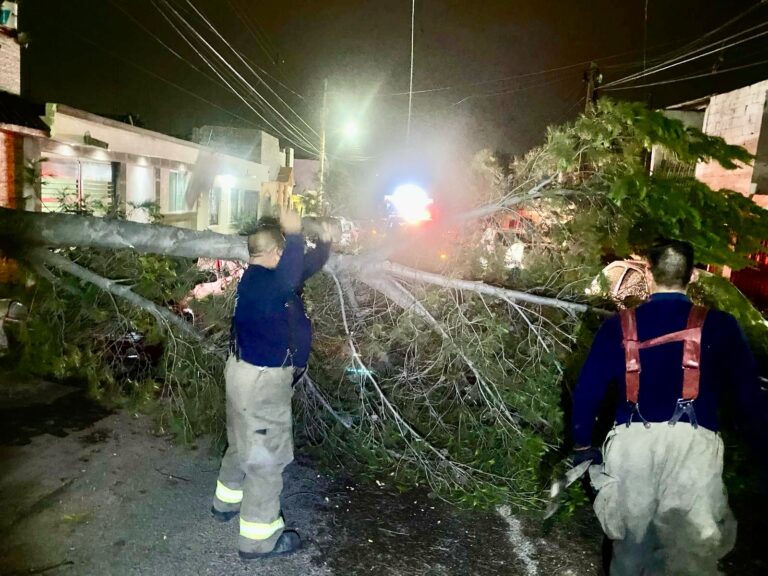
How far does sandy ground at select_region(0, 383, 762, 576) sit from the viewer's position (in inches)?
119

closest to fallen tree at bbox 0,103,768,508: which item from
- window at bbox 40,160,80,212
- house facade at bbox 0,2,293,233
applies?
house facade at bbox 0,2,293,233

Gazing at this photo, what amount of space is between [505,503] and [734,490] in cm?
176

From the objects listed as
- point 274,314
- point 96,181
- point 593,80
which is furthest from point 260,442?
point 593,80

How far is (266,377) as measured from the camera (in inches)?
121

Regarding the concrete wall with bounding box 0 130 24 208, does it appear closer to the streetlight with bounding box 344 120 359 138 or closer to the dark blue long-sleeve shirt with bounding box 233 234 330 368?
the dark blue long-sleeve shirt with bounding box 233 234 330 368

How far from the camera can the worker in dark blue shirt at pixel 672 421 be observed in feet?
7.61

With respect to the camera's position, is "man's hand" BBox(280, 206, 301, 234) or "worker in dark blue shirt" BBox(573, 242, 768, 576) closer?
"worker in dark blue shirt" BBox(573, 242, 768, 576)

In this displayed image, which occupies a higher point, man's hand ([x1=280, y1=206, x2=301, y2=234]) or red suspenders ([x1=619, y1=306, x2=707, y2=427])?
man's hand ([x1=280, y1=206, x2=301, y2=234])

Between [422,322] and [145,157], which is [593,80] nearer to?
[145,157]

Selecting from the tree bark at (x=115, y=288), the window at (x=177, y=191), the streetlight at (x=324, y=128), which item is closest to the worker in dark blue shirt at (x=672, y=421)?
the tree bark at (x=115, y=288)

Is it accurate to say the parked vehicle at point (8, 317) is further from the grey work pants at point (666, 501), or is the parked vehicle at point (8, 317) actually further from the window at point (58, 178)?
the window at point (58, 178)

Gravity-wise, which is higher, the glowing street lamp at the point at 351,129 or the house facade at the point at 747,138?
the glowing street lamp at the point at 351,129

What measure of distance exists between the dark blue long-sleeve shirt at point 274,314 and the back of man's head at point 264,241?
0.11 meters

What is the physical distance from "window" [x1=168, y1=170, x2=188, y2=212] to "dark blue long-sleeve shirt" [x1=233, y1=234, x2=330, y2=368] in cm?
1625
